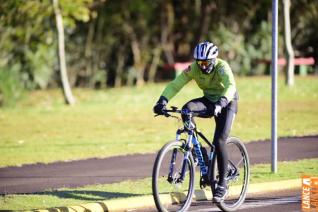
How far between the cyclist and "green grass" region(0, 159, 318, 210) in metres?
1.26

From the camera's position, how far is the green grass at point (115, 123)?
14977 mm

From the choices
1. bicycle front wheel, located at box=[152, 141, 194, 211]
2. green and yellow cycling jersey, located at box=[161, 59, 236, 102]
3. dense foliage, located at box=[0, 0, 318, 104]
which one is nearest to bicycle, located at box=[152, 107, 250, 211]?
bicycle front wheel, located at box=[152, 141, 194, 211]

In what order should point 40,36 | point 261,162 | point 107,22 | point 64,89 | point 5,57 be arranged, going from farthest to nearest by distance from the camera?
point 107,22
point 5,57
point 40,36
point 64,89
point 261,162

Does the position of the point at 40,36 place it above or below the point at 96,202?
above

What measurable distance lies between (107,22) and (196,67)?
2894 centimetres

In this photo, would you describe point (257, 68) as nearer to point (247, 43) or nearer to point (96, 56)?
point (247, 43)

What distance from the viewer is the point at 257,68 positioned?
37.6m

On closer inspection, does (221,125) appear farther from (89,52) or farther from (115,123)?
(89,52)

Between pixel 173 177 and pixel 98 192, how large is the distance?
170cm

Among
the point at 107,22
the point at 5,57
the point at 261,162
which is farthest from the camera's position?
the point at 107,22

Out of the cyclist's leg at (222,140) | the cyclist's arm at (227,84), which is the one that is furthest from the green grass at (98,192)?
the cyclist's arm at (227,84)

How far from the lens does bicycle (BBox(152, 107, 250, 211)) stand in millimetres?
8458

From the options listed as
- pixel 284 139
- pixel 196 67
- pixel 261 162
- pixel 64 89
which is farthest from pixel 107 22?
pixel 196 67

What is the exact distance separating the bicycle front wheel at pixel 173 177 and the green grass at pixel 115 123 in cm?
495
